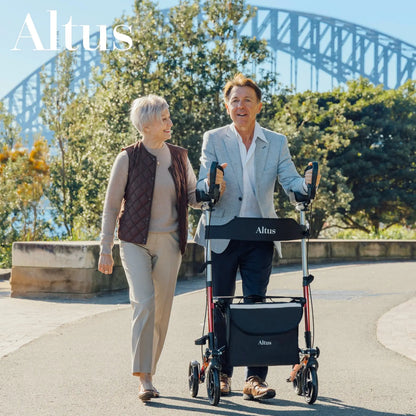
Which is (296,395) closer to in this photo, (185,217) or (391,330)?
(185,217)

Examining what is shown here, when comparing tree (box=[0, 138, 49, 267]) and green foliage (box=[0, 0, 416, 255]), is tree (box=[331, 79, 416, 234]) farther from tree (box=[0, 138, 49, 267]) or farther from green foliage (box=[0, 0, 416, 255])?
tree (box=[0, 138, 49, 267])

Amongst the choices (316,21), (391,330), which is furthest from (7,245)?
(316,21)

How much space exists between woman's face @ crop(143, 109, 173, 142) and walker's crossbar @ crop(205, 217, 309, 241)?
0.66 m

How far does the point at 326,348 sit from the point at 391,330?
119cm

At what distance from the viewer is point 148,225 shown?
4.83 metres

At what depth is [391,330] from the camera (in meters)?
7.62

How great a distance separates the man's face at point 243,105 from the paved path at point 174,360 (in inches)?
62.4

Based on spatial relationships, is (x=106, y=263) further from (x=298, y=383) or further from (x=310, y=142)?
(x=310, y=142)

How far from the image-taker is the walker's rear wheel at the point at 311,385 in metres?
4.48

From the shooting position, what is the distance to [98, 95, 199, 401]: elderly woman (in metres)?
4.84

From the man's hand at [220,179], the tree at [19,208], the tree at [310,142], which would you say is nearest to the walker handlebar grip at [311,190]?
the man's hand at [220,179]

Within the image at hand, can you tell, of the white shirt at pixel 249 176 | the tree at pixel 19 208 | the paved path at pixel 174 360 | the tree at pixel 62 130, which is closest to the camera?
the paved path at pixel 174 360

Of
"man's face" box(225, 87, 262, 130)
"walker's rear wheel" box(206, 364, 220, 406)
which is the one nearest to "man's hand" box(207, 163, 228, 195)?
"man's face" box(225, 87, 262, 130)

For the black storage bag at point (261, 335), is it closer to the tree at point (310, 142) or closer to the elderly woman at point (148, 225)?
the elderly woman at point (148, 225)
